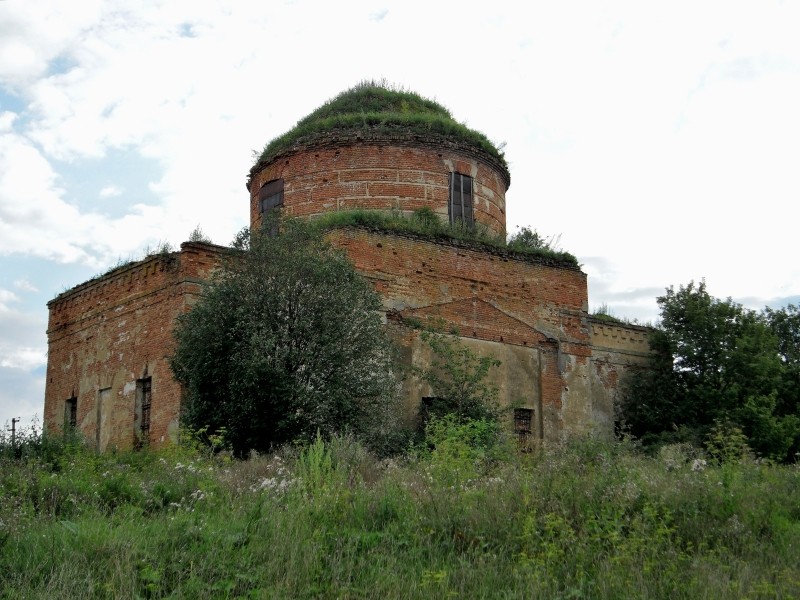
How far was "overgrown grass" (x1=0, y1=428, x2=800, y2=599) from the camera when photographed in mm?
7262

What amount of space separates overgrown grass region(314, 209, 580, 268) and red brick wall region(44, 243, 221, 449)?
9.73ft

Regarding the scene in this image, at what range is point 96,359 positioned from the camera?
2002cm

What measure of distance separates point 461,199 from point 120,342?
8.29m

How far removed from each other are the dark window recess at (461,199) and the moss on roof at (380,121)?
87 cm

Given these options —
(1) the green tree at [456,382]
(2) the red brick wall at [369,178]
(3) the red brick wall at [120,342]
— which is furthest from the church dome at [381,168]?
(3) the red brick wall at [120,342]

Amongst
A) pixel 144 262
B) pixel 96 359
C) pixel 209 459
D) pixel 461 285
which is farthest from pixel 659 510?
pixel 96 359

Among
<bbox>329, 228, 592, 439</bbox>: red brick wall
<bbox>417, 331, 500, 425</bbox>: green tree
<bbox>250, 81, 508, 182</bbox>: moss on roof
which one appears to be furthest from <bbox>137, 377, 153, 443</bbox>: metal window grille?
<bbox>250, 81, 508, 182</bbox>: moss on roof

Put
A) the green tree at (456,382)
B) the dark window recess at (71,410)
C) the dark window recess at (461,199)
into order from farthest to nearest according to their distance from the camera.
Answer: the dark window recess at (461,199) < the dark window recess at (71,410) < the green tree at (456,382)

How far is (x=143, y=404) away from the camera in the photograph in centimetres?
1859

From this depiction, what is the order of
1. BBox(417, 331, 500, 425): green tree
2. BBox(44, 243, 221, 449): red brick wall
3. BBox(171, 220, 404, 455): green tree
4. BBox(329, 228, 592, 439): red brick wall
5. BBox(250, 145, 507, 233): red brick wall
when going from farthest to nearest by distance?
1. BBox(250, 145, 507, 233): red brick wall
2. BBox(329, 228, 592, 439): red brick wall
3. BBox(417, 331, 500, 425): green tree
4. BBox(44, 243, 221, 449): red brick wall
5. BBox(171, 220, 404, 455): green tree

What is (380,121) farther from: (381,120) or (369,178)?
(369,178)

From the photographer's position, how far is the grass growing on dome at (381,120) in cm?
2181

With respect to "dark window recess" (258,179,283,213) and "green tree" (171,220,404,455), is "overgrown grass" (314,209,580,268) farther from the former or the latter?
"green tree" (171,220,404,455)

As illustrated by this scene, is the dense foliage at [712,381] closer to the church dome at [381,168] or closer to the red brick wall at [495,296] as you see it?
the red brick wall at [495,296]
